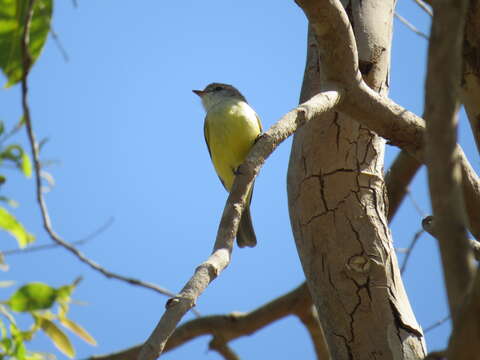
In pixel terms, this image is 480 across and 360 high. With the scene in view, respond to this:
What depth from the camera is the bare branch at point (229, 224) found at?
149 cm

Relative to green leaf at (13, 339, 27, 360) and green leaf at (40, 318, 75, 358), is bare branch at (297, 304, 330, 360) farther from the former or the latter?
green leaf at (13, 339, 27, 360)

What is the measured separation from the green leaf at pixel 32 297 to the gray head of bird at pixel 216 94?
3.37 m

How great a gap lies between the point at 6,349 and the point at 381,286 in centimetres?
166

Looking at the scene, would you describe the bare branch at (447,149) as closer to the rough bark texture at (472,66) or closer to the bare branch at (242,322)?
the rough bark texture at (472,66)

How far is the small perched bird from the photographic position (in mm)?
5461

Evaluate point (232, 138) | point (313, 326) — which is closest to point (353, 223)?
point (313, 326)

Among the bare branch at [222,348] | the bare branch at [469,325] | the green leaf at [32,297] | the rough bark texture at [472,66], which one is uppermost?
the rough bark texture at [472,66]

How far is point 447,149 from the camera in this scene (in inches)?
42.1

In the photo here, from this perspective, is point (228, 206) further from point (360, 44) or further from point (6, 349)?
point (360, 44)

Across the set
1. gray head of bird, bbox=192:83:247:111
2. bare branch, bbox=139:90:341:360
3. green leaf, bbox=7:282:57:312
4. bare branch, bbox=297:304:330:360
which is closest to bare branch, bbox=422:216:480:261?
bare branch, bbox=139:90:341:360

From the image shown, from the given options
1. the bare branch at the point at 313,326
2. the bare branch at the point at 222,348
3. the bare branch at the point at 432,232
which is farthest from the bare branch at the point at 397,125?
the bare branch at the point at 222,348

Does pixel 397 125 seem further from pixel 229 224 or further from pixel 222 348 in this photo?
pixel 222 348

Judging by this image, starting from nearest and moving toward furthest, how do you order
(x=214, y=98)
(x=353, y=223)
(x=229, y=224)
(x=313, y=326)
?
1. (x=229, y=224)
2. (x=353, y=223)
3. (x=313, y=326)
4. (x=214, y=98)

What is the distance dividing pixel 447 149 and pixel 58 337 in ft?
8.69
